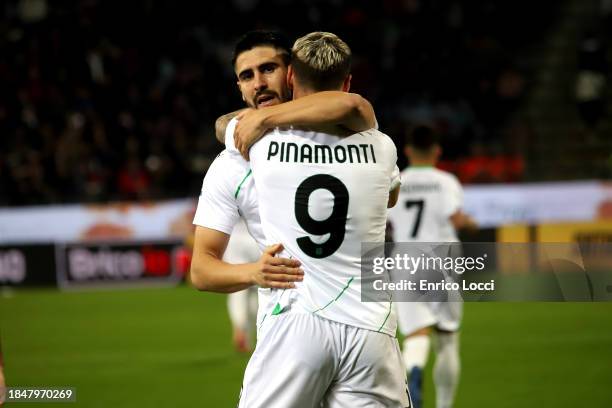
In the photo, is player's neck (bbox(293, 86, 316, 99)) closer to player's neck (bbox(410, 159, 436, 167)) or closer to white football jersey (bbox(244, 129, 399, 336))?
white football jersey (bbox(244, 129, 399, 336))

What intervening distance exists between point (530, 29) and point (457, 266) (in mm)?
17632

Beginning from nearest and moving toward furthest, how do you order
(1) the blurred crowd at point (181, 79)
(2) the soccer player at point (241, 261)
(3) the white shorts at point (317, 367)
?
(3) the white shorts at point (317, 367) < (2) the soccer player at point (241, 261) < (1) the blurred crowd at point (181, 79)

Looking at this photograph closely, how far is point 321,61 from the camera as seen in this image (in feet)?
10.5

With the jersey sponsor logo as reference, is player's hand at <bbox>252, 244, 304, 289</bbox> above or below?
below

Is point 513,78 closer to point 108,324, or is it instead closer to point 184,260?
point 184,260

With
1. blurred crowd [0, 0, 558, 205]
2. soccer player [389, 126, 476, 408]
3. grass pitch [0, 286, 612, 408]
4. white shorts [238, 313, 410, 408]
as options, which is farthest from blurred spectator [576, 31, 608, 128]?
white shorts [238, 313, 410, 408]

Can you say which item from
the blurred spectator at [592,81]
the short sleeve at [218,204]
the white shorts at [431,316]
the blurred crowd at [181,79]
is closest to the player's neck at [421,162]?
the white shorts at [431,316]

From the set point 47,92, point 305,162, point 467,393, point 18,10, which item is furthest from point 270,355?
point 18,10

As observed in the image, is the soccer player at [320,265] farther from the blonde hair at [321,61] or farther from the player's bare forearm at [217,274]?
the player's bare forearm at [217,274]

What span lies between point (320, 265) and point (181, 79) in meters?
17.1

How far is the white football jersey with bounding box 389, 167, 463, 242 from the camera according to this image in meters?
7.04

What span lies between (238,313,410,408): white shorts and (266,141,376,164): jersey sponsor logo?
560 millimetres

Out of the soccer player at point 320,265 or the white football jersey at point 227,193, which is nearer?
the soccer player at point 320,265

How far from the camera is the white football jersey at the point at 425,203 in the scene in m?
7.04
